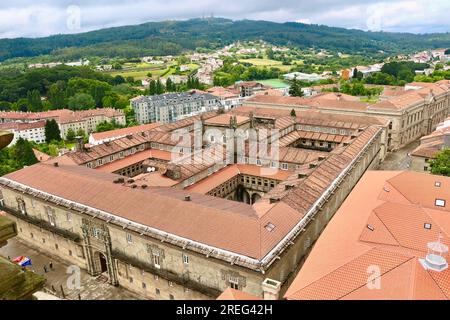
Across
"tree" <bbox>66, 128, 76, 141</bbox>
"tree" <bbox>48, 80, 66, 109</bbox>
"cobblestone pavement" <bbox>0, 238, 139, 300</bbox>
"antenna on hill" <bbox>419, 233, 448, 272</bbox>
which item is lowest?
"tree" <bbox>66, 128, 76, 141</bbox>

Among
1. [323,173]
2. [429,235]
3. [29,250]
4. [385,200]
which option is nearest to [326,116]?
[323,173]

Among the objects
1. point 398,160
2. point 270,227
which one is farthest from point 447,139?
point 270,227

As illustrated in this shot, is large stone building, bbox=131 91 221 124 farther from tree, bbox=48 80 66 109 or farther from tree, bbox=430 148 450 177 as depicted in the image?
tree, bbox=430 148 450 177

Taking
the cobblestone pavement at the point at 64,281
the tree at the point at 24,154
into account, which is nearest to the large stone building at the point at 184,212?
the cobblestone pavement at the point at 64,281

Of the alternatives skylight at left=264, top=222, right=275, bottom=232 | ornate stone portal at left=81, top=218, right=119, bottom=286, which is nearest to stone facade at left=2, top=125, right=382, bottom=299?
ornate stone portal at left=81, top=218, right=119, bottom=286

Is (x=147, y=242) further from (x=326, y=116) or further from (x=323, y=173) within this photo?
(x=326, y=116)

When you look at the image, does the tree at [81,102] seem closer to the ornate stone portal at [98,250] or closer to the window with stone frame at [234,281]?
the ornate stone portal at [98,250]

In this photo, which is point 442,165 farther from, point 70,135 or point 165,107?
point 70,135
